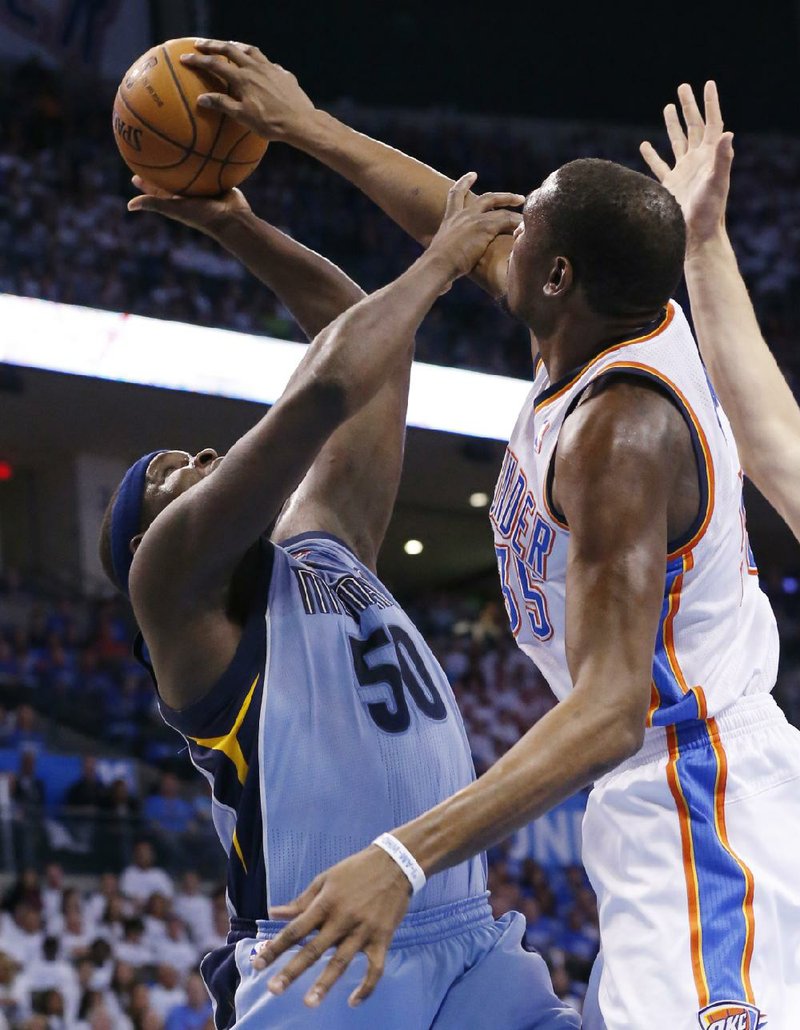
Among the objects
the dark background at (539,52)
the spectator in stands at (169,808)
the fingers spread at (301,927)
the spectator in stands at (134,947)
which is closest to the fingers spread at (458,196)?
the fingers spread at (301,927)

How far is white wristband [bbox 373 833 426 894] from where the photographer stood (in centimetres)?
202

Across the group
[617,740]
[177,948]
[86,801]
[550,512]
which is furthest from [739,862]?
[86,801]

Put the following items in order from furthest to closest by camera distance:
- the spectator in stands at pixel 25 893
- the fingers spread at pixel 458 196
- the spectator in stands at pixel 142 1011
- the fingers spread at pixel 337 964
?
the spectator in stands at pixel 25 893, the spectator in stands at pixel 142 1011, the fingers spread at pixel 458 196, the fingers spread at pixel 337 964

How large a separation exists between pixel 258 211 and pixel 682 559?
48.6ft

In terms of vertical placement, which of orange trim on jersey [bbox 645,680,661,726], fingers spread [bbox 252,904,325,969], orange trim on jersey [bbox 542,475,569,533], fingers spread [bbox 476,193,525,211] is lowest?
fingers spread [bbox 252,904,325,969]

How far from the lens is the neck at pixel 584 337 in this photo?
8.50 feet

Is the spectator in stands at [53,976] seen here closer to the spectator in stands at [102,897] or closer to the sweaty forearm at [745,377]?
the spectator in stands at [102,897]

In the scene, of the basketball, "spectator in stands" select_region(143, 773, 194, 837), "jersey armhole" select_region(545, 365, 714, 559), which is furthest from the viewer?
"spectator in stands" select_region(143, 773, 194, 837)

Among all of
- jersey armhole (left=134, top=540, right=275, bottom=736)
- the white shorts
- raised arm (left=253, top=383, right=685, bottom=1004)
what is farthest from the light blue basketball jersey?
raised arm (left=253, top=383, right=685, bottom=1004)

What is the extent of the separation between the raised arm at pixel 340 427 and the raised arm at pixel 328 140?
0.25 meters

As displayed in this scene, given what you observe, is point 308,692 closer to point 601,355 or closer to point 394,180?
point 601,355

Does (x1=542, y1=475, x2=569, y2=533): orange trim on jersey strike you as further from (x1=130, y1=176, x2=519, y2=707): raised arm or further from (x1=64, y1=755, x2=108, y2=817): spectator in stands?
(x1=64, y1=755, x2=108, y2=817): spectator in stands

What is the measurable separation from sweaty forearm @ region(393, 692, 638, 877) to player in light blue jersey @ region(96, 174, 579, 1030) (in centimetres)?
63

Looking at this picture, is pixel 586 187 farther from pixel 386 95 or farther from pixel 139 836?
pixel 386 95
